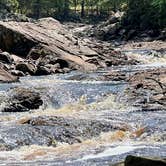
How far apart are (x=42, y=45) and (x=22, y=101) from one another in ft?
75.5

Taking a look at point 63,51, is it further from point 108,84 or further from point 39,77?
point 108,84

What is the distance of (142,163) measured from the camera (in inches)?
622

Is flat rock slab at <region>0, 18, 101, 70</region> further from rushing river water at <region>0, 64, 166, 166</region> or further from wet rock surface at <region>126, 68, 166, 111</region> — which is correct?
wet rock surface at <region>126, 68, 166, 111</region>

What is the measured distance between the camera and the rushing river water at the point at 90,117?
23.1m

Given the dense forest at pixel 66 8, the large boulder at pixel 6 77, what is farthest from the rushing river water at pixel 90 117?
the dense forest at pixel 66 8

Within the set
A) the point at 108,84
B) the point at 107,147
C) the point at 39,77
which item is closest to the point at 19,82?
the point at 39,77

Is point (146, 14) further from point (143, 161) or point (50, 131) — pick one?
point (143, 161)

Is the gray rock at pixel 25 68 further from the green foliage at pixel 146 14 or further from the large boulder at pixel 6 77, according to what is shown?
the green foliage at pixel 146 14

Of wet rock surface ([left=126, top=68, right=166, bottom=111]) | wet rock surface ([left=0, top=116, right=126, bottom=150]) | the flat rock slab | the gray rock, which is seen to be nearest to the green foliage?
the flat rock slab

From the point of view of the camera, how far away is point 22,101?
36219mm

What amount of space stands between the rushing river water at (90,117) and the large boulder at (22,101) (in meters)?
0.62

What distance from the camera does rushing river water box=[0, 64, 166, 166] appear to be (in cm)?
2308

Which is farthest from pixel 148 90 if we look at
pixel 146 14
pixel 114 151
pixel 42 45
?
pixel 146 14

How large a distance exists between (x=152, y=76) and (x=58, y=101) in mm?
Result: 7442
